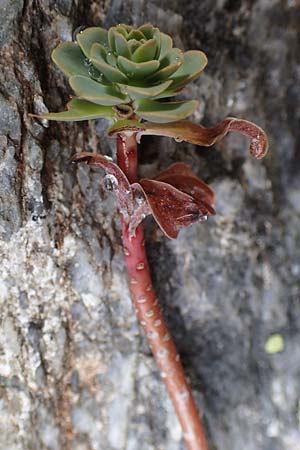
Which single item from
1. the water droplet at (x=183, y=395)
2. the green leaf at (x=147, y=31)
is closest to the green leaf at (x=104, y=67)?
the green leaf at (x=147, y=31)

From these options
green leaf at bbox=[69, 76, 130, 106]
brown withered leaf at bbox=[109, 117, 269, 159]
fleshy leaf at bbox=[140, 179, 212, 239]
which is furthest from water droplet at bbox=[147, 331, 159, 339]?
green leaf at bbox=[69, 76, 130, 106]

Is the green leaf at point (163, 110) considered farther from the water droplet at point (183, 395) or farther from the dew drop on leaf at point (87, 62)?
the water droplet at point (183, 395)

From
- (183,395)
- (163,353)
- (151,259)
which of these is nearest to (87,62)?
(151,259)

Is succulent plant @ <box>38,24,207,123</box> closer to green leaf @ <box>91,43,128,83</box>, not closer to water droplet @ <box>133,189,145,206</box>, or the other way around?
green leaf @ <box>91,43,128,83</box>

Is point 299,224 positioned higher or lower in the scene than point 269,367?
higher

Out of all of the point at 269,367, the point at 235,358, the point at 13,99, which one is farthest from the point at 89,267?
the point at 269,367

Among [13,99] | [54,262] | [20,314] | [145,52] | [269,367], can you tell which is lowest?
[269,367]

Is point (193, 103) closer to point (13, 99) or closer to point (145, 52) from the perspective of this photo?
point (145, 52)

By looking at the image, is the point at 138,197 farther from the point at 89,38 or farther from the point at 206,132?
the point at 89,38
